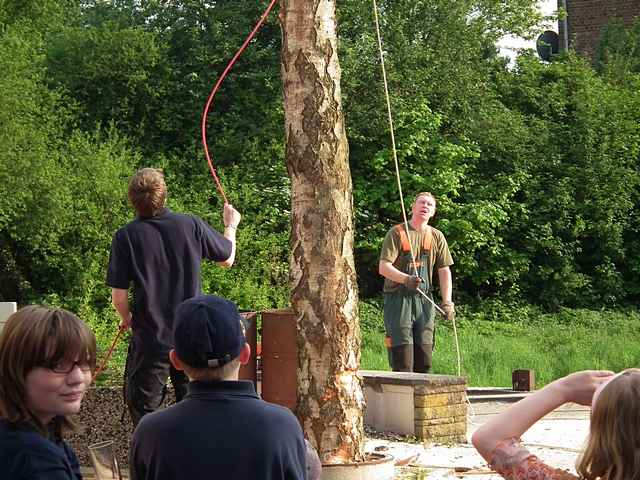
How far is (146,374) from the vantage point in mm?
5938

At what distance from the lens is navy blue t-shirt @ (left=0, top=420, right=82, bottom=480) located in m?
2.50

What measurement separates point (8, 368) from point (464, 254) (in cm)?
1830

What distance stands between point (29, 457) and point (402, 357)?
700 cm

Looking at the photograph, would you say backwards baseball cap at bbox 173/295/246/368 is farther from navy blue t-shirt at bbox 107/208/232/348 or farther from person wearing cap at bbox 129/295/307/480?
navy blue t-shirt at bbox 107/208/232/348

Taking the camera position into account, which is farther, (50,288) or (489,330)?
(489,330)

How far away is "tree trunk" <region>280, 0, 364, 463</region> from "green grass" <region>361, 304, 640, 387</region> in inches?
255

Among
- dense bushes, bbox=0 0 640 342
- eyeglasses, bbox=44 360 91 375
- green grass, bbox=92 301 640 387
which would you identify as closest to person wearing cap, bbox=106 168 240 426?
green grass, bbox=92 301 640 387

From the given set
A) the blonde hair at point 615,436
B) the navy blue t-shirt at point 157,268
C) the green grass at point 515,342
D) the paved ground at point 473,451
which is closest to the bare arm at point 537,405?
the blonde hair at point 615,436

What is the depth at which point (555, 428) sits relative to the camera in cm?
966

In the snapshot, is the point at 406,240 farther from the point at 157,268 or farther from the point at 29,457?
the point at 29,457

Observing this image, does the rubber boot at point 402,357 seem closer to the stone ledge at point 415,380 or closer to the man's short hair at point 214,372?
the stone ledge at point 415,380

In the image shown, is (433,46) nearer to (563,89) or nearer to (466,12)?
(466,12)

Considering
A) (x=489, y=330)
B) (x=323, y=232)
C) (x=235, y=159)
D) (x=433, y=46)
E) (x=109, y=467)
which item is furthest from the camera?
(x=433, y=46)

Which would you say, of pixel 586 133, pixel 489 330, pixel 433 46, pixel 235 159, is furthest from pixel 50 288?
pixel 586 133
